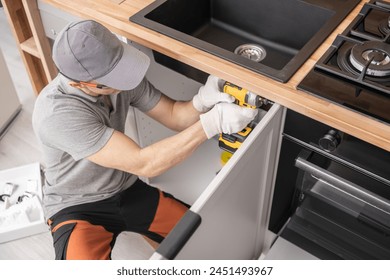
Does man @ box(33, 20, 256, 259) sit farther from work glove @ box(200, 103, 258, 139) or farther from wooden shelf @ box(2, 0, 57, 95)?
wooden shelf @ box(2, 0, 57, 95)

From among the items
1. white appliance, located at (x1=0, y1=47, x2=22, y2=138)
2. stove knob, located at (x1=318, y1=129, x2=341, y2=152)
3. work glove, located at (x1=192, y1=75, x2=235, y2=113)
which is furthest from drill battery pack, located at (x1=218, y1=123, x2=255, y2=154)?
white appliance, located at (x1=0, y1=47, x2=22, y2=138)

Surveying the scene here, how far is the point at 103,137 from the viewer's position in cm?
117

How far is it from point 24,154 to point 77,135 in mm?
1137

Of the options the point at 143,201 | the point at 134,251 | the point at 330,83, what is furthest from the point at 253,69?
the point at 134,251

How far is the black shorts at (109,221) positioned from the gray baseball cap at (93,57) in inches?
18.9

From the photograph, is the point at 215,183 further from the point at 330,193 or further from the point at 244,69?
the point at 330,193

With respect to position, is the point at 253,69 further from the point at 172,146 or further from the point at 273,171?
the point at 273,171

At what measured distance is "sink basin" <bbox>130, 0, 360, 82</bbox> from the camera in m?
1.33

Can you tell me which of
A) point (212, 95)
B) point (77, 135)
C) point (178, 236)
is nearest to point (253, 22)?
point (212, 95)

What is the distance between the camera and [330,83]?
109cm

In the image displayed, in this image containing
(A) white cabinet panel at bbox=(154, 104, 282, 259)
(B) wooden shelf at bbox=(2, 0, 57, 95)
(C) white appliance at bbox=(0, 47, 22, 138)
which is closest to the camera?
(A) white cabinet panel at bbox=(154, 104, 282, 259)

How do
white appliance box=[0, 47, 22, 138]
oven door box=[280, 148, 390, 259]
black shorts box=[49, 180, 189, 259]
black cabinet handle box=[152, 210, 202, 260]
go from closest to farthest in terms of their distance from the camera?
black cabinet handle box=[152, 210, 202, 260] → oven door box=[280, 148, 390, 259] → black shorts box=[49, 180, 189, 259] → white appliance box=[0, 47, 22, 138]

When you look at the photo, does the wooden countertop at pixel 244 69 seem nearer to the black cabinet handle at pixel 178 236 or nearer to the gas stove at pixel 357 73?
the gas stove at pixel 357 73

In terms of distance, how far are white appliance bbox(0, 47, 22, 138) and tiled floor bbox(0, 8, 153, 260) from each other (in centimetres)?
3
